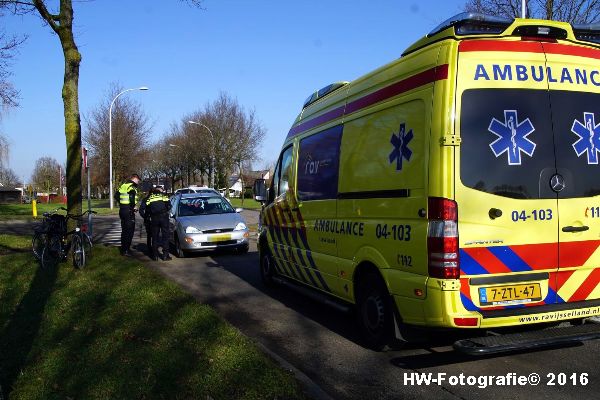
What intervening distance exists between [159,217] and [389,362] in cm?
796

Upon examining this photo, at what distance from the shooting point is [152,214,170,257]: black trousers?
11.9 m

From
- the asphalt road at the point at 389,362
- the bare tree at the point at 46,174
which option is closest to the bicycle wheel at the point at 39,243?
the asphalt road at the point at 389,362

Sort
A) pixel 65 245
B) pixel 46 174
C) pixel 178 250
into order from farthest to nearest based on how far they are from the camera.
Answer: pixel 46 174 < pixel 178 250 < pixel 65 245

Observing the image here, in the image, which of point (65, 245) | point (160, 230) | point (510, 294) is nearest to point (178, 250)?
point (160, 230)

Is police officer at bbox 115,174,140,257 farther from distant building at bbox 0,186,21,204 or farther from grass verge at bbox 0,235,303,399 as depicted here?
distant building at bbox 0,186,21,204

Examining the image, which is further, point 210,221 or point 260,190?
point 210,221

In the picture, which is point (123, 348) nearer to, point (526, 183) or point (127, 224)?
point (526, 183)

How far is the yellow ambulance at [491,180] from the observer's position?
13.7ft

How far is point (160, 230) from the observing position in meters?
12.3

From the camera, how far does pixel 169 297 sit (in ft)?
24.1

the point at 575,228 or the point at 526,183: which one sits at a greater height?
the point at 526,183

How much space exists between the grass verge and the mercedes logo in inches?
103

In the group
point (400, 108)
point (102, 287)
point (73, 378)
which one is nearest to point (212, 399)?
point (73, 378)

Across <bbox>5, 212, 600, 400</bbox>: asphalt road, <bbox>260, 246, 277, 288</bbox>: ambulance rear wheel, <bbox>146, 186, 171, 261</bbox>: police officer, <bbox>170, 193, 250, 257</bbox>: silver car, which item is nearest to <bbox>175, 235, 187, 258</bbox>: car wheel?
<bbox>170, 193, 250, 257</bbox>: silver car
